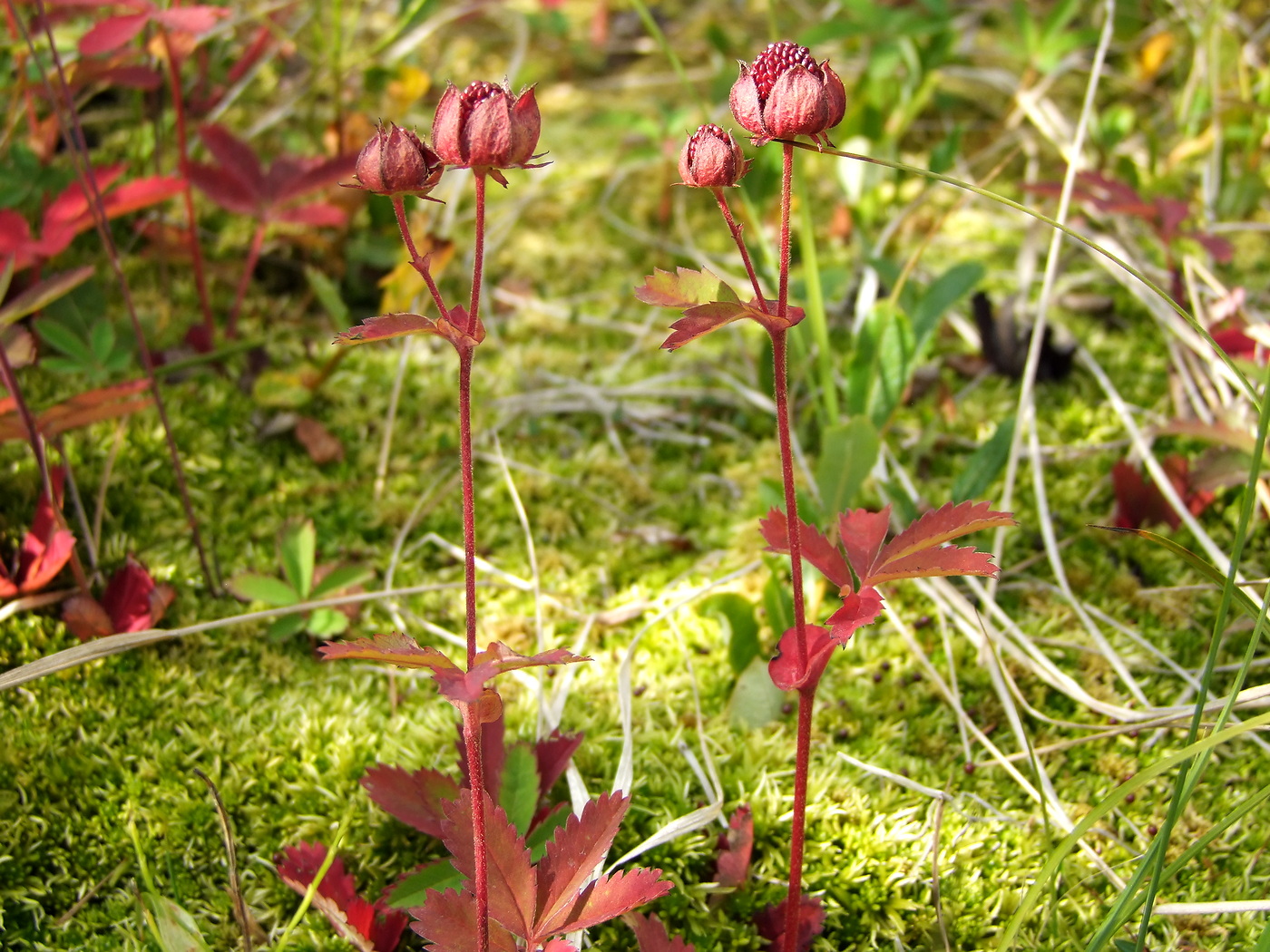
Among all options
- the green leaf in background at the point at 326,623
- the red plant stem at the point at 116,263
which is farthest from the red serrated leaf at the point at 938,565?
the red plant stem at the point at 116,263

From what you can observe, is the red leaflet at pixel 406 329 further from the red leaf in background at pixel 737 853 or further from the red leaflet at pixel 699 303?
the red leaf in background at pixel 737 853

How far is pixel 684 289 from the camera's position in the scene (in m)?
1.23

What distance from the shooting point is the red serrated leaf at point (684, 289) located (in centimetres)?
122

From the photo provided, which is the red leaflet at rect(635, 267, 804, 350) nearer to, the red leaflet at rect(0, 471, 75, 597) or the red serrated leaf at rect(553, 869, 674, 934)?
the red serrated leaf at rect(553, 869, 674, 934)

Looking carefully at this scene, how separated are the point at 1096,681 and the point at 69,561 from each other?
1939mm

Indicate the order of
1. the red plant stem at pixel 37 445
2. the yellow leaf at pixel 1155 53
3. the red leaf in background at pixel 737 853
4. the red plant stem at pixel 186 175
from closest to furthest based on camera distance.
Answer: the red leaf in background at pixel 737 853 < the red plant stem at pixel 37 445 < the red plant stem at pixel 186 175 < the yellow leaf at pixel 1155 53

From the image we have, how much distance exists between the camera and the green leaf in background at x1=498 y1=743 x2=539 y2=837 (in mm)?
1438

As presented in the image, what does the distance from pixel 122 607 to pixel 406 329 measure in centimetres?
103

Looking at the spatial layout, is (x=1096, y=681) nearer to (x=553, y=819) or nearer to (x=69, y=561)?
(x=553, y=819)

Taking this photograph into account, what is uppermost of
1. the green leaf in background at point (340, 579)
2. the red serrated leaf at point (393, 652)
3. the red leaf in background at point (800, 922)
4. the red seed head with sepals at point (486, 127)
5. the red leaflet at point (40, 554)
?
the red seed head with sepals at point (486, 127)

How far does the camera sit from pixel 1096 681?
71.9 inches

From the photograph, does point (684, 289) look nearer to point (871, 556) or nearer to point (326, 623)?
point (871, 556)

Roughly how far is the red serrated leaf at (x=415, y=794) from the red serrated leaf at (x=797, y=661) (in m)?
0.52

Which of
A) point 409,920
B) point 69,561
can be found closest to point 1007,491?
point 409,920
